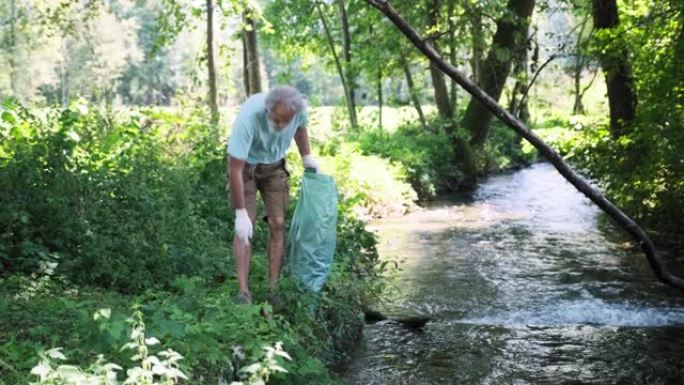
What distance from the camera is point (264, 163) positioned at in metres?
5.51

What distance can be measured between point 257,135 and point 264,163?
322 millimetres

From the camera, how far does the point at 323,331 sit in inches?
213

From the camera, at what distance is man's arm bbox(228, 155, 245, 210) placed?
5.05 metres

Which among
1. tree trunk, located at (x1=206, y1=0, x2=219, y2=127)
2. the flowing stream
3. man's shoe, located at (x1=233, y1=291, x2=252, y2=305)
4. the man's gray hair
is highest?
tree trunk, located at (x1=206, y1=0, x2=219, y2=127)

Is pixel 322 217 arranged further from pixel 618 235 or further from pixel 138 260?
pixel 618 235

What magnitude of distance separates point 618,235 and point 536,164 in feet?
54.5

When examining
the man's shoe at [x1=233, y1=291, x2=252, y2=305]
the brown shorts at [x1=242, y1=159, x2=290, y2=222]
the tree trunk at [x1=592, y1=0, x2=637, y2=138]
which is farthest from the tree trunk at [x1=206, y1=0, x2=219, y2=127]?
the man's shoe at [x1=233, y1=291, x2=252, y2=305]

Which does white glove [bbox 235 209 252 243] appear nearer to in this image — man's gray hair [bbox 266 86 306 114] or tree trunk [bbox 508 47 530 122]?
man's gray hair [bbox 266 86 306 114]

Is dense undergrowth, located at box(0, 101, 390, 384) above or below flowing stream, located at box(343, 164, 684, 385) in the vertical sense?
above

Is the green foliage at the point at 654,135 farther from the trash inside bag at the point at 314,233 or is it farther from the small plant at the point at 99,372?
the small plant at the point at 99,372

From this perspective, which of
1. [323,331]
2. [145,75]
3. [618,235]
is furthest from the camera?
[145,75]

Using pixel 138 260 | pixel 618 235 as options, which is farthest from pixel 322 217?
pixel 618 235

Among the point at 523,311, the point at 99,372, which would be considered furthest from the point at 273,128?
the point at 523,311

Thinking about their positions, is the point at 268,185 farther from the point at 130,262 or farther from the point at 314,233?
the point at 130,262
